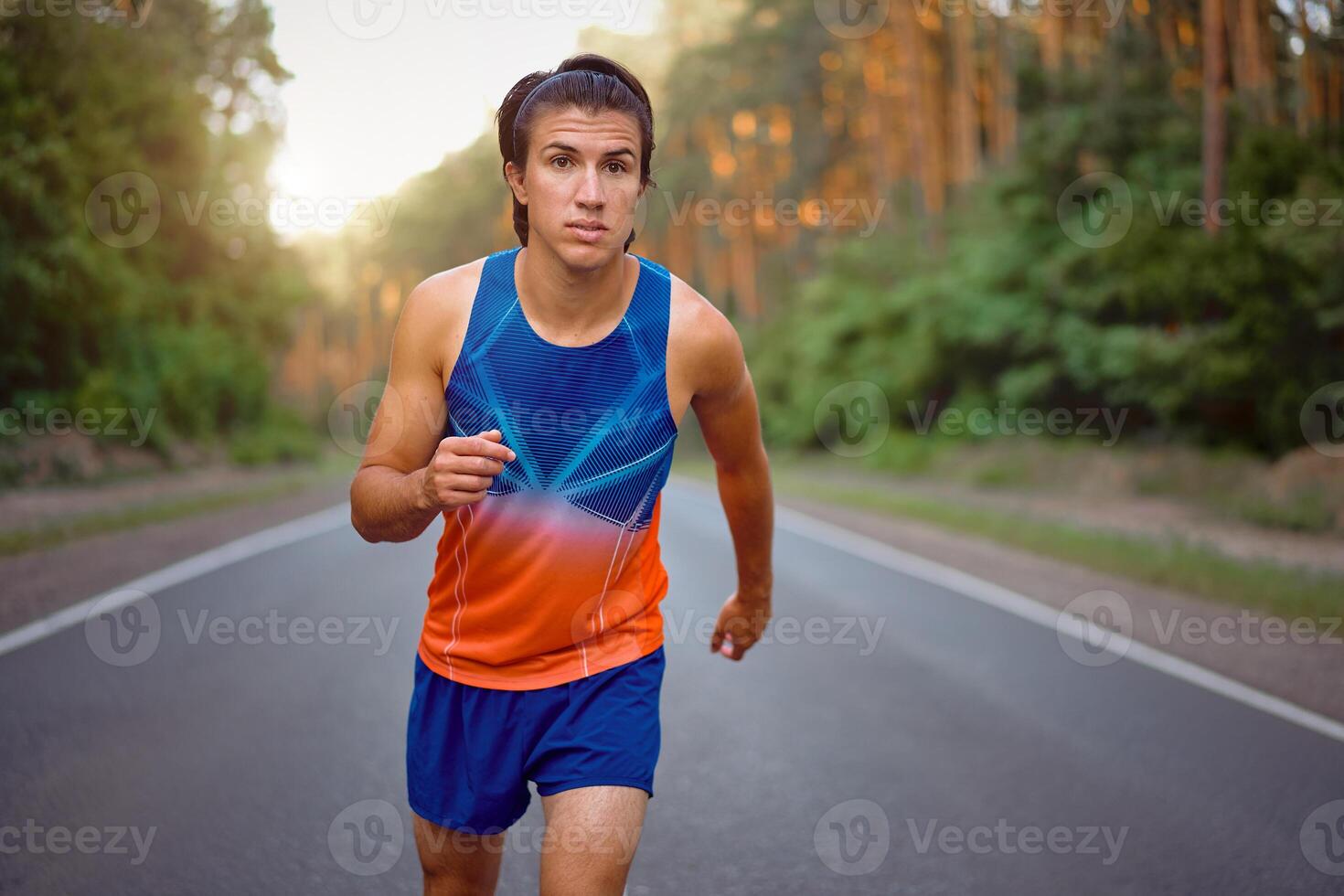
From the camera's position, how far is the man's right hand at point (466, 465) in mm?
2168

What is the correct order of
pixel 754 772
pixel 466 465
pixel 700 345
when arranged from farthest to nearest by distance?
1. pixel 754 772
2. pixel 700 345
3. pixel 466 465

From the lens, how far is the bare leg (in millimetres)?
2645

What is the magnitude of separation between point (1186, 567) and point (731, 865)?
26.3ft

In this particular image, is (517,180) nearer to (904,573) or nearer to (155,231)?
(904,573)

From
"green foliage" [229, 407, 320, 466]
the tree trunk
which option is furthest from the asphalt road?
"green foliage" [229, 407, 320, 466]

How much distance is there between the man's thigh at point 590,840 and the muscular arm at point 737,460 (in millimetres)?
733

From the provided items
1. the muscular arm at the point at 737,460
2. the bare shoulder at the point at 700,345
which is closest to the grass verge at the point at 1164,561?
the muscular arm at the point at 737,460

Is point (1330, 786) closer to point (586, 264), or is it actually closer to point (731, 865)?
point (731, 865)
